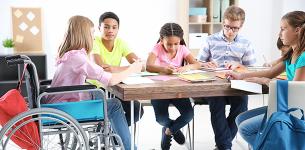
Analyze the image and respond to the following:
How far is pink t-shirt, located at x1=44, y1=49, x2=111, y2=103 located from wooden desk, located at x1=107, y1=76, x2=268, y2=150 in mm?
121

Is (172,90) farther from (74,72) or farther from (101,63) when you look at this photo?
(101,63)

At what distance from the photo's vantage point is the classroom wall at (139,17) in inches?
172

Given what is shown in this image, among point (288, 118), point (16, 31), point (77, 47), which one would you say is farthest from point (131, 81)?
point (16, 31)

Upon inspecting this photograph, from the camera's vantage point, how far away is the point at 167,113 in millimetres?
2607

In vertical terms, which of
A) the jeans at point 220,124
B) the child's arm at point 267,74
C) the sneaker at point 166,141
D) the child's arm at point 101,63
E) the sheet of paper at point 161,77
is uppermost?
the child's arm at point 101,63

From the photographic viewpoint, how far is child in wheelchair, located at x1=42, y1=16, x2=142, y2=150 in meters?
2.02

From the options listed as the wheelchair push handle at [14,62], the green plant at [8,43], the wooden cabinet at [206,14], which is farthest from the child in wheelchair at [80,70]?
the wooden cabinet at [206,14]

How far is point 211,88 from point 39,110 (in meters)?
0.85

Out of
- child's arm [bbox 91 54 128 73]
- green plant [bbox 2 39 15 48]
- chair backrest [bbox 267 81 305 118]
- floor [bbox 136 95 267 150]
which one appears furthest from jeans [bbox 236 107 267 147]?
green plant [bbox 2 39 15 48]

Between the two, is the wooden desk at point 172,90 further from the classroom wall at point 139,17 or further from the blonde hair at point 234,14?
the classroom wall at point 139,17

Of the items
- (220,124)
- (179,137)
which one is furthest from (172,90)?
(179,137)

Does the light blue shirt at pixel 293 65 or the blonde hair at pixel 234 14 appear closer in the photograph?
the light blue shirt at pixel 293 65

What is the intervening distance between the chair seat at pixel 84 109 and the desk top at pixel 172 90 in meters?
0.13

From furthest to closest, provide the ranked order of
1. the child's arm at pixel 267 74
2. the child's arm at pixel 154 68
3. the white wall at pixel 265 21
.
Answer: the white wall at pixel 265 21 → the child's arm at pixel 154 68 → the child's arm at pixel 267 74
